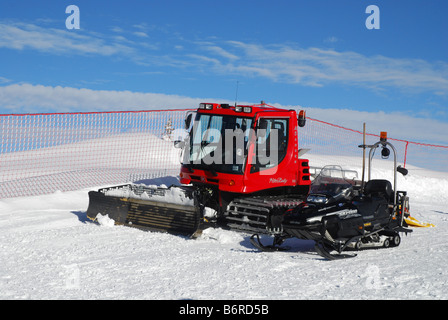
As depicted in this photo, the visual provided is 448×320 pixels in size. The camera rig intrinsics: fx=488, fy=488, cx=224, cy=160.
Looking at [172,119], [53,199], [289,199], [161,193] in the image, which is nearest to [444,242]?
[289,199]

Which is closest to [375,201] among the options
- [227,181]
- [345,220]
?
[345,220]

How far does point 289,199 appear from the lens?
9438 mm

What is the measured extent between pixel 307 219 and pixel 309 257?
0.57 metres

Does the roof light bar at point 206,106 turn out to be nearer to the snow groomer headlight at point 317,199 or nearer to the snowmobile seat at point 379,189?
the snow groomer headlight at point 317,199

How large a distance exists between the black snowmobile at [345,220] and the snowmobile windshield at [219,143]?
1.71m

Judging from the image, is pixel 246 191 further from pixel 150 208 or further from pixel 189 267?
pixel 189 267

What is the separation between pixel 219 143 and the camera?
9438 millimetres

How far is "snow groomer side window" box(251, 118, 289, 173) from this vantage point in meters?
9.26

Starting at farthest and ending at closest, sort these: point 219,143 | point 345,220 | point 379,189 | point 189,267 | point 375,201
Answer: point 219,143, point 379,189, point 375,201, point 345,220, point 189,267

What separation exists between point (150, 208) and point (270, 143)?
262cm

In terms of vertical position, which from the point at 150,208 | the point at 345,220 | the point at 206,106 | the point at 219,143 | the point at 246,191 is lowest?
the point at 150,208

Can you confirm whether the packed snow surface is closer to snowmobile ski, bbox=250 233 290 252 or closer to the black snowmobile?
snowmobile ski, bbox=250 233 290 252

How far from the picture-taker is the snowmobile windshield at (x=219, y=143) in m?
9.18
